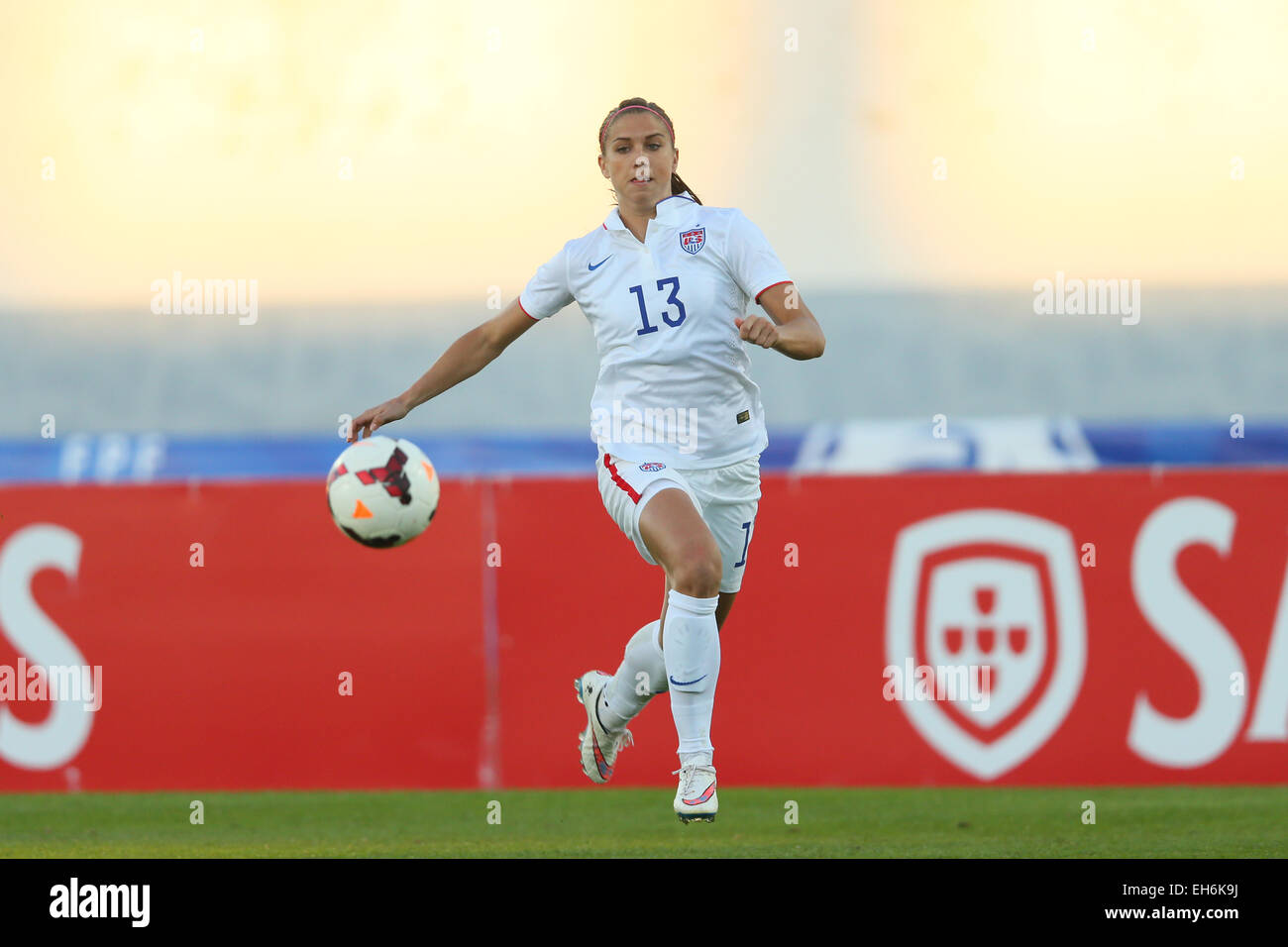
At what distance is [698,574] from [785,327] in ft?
2.52

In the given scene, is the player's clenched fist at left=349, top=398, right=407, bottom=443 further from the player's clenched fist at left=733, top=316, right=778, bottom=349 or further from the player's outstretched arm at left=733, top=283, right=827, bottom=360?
the player's clenched fist at left=733, top=316, right=778, bottom=349

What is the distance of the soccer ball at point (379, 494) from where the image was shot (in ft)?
19.2

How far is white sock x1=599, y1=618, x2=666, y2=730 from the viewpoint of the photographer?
20.4 feet

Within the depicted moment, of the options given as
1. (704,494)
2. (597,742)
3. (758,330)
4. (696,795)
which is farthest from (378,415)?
(696,795)

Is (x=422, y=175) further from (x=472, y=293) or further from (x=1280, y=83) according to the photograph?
(x=1280, y=83)

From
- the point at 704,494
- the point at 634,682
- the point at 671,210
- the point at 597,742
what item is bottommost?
the point at 597,742

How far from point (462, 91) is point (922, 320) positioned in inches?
162

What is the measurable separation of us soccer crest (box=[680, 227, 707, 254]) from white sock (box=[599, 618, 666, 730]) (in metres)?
1.27

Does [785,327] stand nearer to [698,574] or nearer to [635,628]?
[698,574]

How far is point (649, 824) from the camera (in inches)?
303

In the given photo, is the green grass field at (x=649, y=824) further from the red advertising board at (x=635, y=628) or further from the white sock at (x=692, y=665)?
the white sock at (x=692, y=665)

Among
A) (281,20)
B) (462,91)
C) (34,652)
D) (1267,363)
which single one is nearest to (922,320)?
(1267,363)

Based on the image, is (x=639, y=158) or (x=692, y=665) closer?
(x=692, y=665)

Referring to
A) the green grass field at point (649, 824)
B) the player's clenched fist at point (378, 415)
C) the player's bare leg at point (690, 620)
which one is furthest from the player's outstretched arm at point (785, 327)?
the green grass field at point (649, 824)
